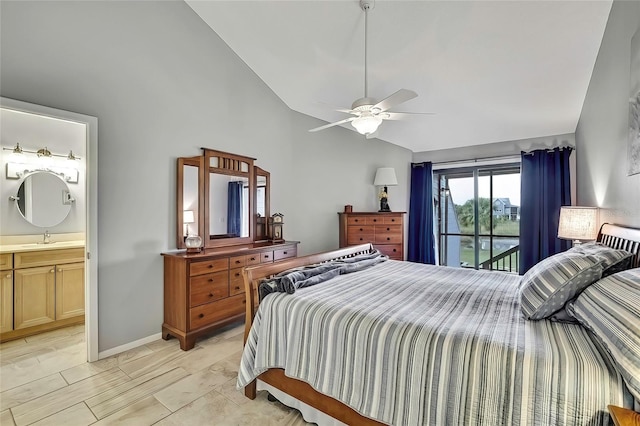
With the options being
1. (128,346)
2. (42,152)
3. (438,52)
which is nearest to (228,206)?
(128,346)

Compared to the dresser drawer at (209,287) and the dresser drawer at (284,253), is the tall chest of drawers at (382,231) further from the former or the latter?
the dresser drawer at (209,287)

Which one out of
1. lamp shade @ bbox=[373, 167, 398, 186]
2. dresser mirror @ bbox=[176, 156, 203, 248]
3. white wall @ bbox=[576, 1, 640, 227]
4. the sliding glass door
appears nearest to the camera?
white wall @ bbox=[576, 1, 640, 227]

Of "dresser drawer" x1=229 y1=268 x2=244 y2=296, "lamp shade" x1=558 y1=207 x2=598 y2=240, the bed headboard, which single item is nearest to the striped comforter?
the bed headboard

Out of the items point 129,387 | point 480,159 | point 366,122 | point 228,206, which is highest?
point 480,159

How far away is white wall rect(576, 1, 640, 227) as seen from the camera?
1.76 meters

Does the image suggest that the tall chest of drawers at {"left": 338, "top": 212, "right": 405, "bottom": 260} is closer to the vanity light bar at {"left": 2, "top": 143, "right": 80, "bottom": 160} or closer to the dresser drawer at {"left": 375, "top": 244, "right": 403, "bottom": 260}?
the dresser drawer at {"left": 375, "top": 244, "right": 403, "bottom": 260}

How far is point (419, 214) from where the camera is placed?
5711 mm

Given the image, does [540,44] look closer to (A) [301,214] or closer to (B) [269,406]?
(A) [301,214]

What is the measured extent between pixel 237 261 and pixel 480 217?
4.33 m

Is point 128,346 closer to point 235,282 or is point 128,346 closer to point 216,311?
point 216,311

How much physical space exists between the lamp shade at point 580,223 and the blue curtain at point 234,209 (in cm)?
347

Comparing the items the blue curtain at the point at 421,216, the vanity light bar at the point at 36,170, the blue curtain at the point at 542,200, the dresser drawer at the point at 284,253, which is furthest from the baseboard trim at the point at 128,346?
the blue curtain at the point at 542,200

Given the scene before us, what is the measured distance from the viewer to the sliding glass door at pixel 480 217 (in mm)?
4977

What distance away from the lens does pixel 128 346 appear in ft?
8.96
